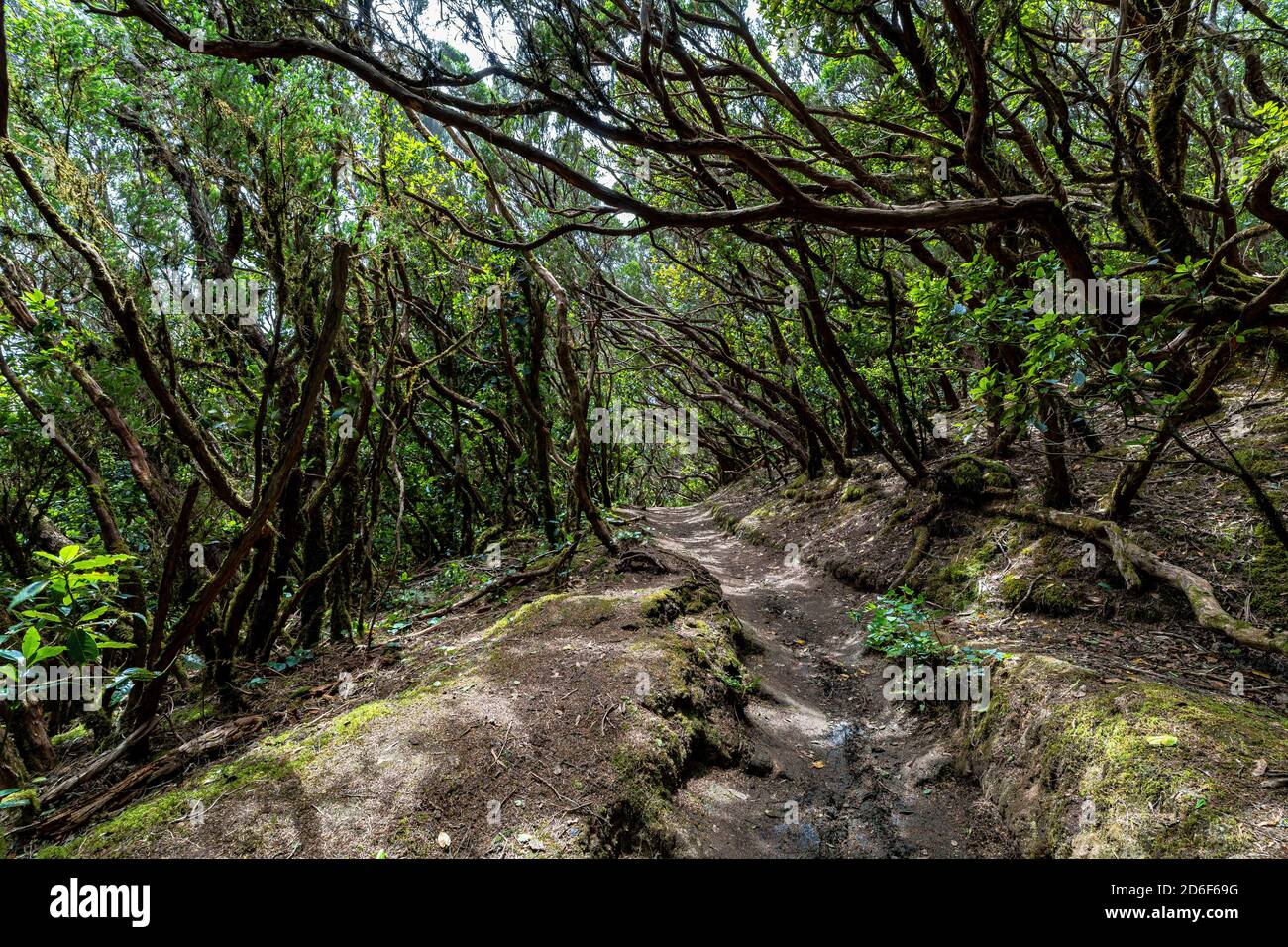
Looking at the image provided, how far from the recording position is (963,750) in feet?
12.6

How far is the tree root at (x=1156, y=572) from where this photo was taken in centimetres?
337

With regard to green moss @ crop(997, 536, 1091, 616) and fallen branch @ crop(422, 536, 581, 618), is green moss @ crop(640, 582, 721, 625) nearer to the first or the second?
fallen branch @ crop(422, 536, 581, 618)

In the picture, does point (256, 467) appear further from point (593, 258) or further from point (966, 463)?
point (593, 258)

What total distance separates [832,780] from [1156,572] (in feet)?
9.68

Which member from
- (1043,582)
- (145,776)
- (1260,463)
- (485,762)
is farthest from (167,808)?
(1260,463)

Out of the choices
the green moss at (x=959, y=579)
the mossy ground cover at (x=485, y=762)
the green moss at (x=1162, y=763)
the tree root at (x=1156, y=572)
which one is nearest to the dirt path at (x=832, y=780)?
the mossy ground cover at (x=485, y=762)

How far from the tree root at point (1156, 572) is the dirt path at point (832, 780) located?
6.15ft

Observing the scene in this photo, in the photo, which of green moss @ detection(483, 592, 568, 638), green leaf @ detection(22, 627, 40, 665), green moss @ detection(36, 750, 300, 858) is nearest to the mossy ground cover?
green moss @ detection(36, 750, 300, 858)

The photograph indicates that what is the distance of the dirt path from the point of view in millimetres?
3293

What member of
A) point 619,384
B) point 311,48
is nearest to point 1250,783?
point 311,48

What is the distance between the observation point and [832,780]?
3.94 metres

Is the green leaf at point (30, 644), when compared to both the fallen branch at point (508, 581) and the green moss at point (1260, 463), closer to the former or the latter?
the fallen branch at point (508, 581)

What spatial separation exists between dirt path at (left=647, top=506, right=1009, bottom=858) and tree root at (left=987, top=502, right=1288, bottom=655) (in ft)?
6.15
